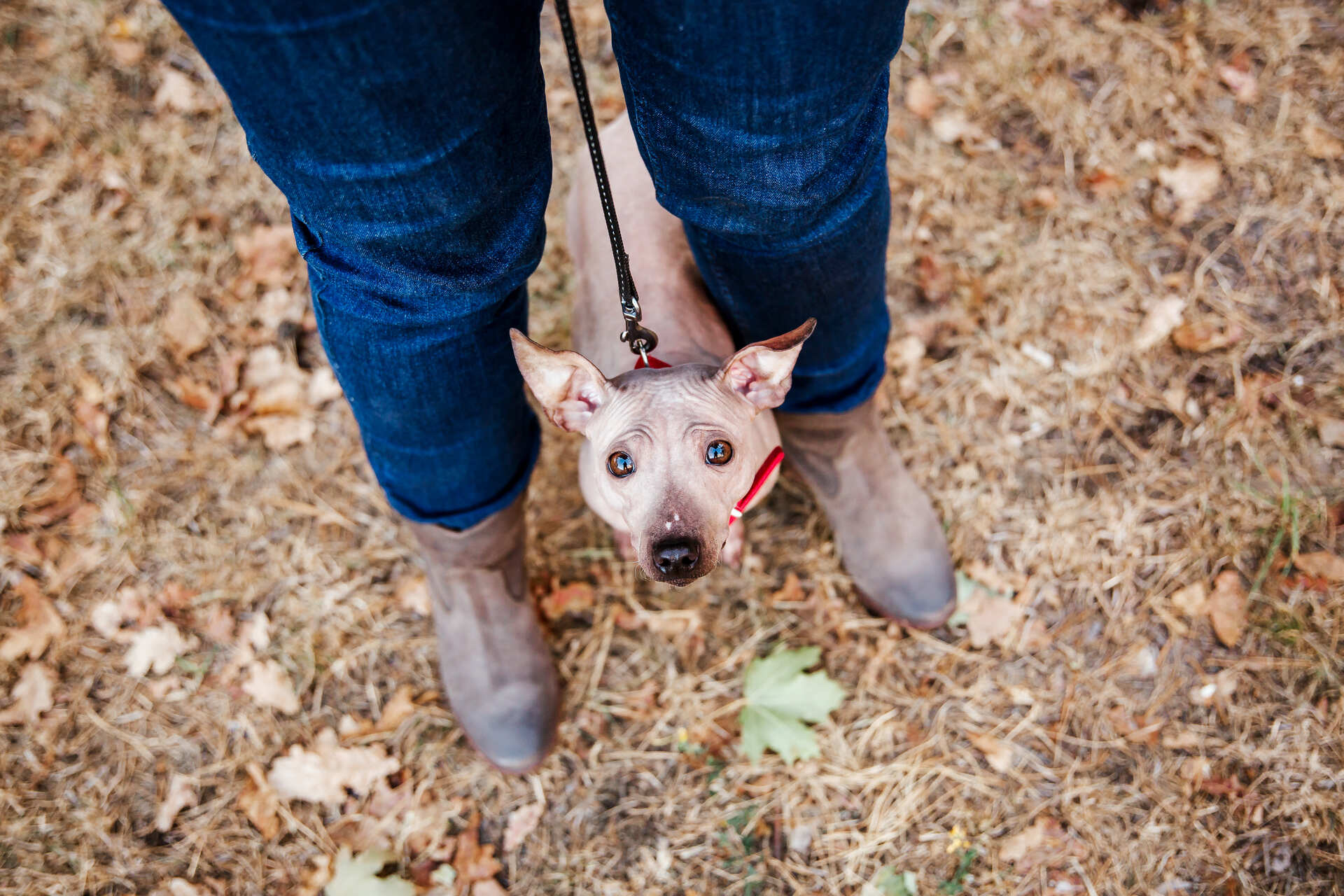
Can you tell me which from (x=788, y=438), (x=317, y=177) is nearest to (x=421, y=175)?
(x=317, y=177)

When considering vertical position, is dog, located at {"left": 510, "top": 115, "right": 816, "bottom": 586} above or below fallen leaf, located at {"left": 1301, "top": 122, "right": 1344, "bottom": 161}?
above

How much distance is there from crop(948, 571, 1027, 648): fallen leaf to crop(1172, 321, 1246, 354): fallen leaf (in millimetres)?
1275

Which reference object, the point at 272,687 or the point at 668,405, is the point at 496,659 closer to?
the point at 272,687

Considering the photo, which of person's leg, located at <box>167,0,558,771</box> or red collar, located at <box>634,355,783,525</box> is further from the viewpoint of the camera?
red collar, located at <box>634,355,783,525</box>

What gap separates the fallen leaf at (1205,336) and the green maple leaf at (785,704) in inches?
75.1

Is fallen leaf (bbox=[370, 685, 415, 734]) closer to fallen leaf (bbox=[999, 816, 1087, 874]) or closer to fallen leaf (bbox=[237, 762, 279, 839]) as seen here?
fallen leaf (bbox=[237, 762, 279, 839])

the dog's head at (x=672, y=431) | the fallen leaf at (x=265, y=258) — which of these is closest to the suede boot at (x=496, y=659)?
the dog's head at (x=672, y=431)

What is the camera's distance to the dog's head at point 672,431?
2.00 meters

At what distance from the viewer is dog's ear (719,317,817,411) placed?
2008 millimetres

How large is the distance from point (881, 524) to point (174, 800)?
257 centimetres

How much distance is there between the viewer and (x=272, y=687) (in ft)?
10.2

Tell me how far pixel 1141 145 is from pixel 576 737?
3.36 meters

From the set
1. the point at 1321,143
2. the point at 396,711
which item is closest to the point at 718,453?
the point at 396,711

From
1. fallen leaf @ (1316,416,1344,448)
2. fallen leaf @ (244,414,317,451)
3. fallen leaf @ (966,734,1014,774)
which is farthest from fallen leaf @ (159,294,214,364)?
fallen leaf @ (1316,416,1344,448)
